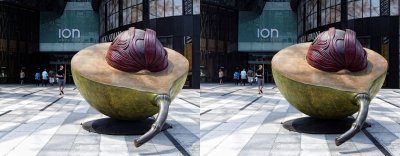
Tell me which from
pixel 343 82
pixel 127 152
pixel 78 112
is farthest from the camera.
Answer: pixel 78 112

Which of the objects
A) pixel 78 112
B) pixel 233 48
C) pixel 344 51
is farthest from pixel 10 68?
pixel 344 51

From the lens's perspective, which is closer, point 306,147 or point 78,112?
point 306,147

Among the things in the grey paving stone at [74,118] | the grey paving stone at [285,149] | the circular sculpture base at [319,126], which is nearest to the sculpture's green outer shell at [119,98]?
the grey paving stone at [285,149]

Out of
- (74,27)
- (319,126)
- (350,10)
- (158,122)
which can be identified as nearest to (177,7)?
(350,10)

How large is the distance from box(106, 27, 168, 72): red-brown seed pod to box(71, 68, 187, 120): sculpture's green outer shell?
25.4 inches

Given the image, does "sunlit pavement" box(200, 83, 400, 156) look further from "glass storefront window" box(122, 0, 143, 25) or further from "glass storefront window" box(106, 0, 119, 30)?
"glass storefront window" box(106, 0, 119, 30)

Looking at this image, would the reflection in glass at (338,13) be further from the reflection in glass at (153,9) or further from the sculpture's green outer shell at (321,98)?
the sculpture's green outer shell at (321,98)

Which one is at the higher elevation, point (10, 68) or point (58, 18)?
point (58, 18)

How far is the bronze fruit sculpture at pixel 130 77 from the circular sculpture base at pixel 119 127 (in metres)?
0.27

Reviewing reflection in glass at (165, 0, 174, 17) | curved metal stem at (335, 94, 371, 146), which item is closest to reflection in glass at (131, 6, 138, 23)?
reflection in glass at (165, 0, 174, 17)

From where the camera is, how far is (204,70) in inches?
1532

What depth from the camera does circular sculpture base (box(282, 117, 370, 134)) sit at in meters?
8.70

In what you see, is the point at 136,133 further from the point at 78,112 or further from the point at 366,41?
the point at 366,41

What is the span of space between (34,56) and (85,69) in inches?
1490
